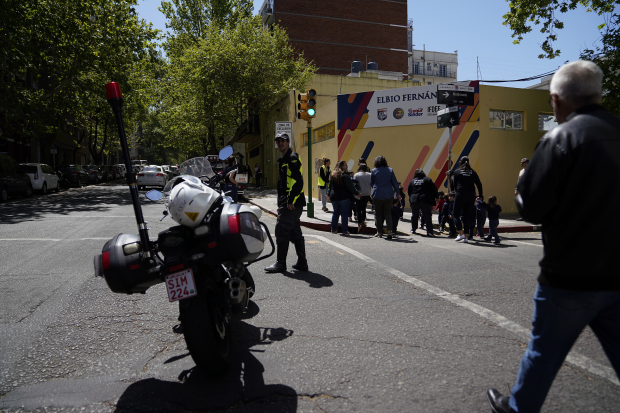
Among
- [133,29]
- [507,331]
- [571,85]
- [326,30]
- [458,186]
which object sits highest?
[326,30]

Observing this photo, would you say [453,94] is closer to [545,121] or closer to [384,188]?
[384,188]

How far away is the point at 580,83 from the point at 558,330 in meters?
1.11

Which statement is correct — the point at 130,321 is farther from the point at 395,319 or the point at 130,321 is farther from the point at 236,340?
the point at 395,319

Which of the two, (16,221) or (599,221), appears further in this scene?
(16,221)

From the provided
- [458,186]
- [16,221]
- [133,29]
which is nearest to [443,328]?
[458,186]

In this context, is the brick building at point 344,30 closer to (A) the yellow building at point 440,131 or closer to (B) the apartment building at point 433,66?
(B) the apartment building at point 433,66

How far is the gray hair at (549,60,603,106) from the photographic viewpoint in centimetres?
203

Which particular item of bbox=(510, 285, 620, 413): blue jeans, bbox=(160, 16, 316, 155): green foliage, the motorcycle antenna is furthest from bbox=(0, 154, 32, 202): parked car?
bbox=(510, 285, 620, 413): blue jeans

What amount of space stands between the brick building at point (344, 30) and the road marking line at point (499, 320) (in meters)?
38.6

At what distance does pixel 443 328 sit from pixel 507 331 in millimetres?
524

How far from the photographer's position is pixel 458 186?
9.55m

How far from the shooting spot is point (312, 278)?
588 centimetres

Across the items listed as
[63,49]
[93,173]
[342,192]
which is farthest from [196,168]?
[93,173]

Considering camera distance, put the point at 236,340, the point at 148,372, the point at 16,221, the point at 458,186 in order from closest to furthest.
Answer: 1. the point at 148,372
2. the point at 236,340
3. the point at 458,186
4. the point at 16,221
